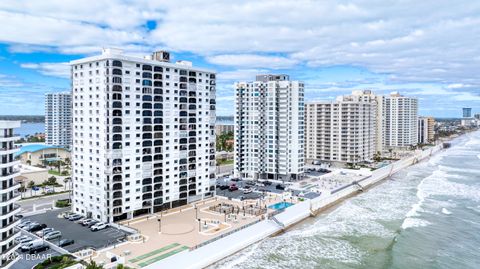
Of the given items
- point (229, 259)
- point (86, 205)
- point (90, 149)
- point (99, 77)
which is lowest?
point (229, 259)

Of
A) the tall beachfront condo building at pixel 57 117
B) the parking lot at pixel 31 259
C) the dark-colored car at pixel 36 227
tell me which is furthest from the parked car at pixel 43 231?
the tall beachfront condo building at pixel 57 117

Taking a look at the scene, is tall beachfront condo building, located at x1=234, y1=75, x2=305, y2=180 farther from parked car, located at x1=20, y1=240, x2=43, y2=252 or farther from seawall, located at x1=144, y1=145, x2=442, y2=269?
parked car, located at x1=20, y1=240, x2=43, y2=252

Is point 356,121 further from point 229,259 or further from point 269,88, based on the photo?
point 229,259

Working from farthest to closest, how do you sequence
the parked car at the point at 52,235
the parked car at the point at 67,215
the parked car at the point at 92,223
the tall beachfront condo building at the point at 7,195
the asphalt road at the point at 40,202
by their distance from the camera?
the asphalt road at the point at 40,202 → the parked car at the point at 67,215 → the parked car at the point at 92,223 → the parked car at the point at 52,235 → the tall beachfront condo building at the point at 7,195

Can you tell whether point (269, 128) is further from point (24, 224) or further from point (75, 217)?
point (24, 224)

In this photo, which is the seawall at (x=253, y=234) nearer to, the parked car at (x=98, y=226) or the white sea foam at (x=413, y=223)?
the white sea foam at (x=413, y=223)

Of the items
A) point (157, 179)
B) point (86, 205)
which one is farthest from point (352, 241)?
point (86, 205)
